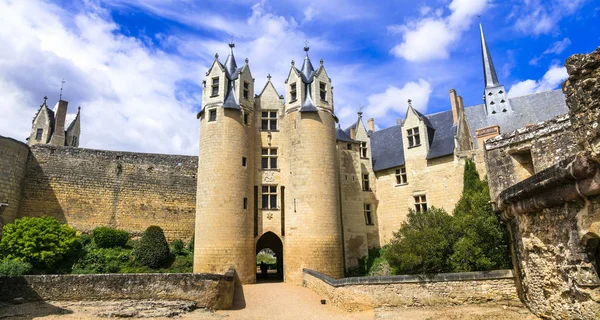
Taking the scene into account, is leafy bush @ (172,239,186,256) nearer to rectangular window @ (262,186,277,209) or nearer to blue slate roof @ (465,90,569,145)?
rectangular window @ (262,186,277,209)

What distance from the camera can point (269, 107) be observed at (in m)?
21.7

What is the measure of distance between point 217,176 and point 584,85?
15545mm

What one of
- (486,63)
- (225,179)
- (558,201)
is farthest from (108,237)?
(486,63)

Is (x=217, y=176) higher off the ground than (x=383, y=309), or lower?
higher

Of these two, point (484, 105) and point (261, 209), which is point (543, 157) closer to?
point (261, 209)

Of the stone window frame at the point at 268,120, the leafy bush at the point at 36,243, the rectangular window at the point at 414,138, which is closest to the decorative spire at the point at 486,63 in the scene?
the rectangular window at the point at 414,138

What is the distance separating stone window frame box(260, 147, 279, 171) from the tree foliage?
28.3ft

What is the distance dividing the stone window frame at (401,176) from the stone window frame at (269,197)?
26.5ft

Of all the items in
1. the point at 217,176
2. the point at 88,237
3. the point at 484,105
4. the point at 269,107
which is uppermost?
the point at 484,105

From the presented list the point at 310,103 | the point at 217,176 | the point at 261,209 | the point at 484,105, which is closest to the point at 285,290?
the point at 261,209

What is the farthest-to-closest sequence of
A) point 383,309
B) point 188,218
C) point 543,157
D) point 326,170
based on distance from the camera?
1. point 188,218
2. point 326,170
3. point 383,309
4. point 543,157

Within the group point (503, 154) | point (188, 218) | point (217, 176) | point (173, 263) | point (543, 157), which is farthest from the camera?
point (188, 218)

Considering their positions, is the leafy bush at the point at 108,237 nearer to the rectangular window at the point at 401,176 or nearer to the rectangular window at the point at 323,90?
the rectangular window at the point at 323,90

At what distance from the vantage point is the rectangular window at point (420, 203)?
22.3 m
